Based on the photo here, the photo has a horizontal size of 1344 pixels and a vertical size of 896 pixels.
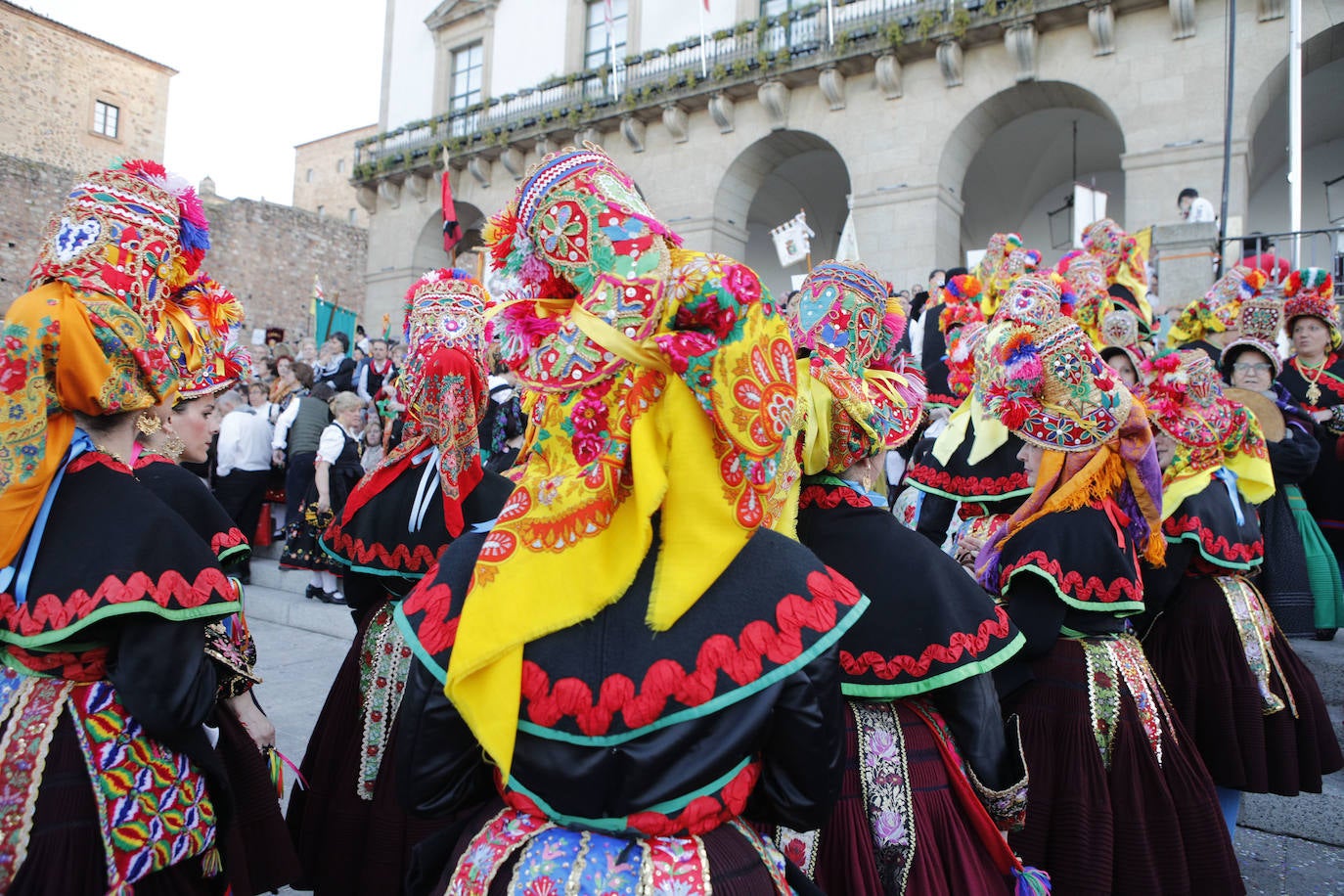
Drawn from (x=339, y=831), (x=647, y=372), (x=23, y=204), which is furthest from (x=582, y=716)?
(x=23, y=204)

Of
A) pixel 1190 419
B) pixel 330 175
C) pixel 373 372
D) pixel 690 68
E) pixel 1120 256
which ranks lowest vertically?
pixel 1190 419

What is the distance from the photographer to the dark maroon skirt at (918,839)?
2.39m

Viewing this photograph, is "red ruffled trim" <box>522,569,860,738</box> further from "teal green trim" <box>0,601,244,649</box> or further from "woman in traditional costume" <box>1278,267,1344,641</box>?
"woman in traditional costume" <box>1278,267,1344,641</box>

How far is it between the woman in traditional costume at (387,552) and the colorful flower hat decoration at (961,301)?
197 inches

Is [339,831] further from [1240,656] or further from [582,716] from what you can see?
[1240,656]

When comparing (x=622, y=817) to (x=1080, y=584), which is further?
(x=1080, y=584)

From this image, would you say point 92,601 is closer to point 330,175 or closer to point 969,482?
point 969,482

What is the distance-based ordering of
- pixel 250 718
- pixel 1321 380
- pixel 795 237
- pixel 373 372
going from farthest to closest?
pixel 373 372, pixel 1321 380, pixel 795 237, pixel 250 718

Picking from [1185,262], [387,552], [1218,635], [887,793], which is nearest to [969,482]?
[1218,635]

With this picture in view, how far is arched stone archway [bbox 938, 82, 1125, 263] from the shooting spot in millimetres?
16453

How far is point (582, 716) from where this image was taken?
164 centimetres

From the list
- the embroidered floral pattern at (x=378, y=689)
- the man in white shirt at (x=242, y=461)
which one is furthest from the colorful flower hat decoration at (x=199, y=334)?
the man in white shirt at (x=242, y=461)

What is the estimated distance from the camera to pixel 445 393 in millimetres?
3500

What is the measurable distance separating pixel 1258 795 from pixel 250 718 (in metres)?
4.97
